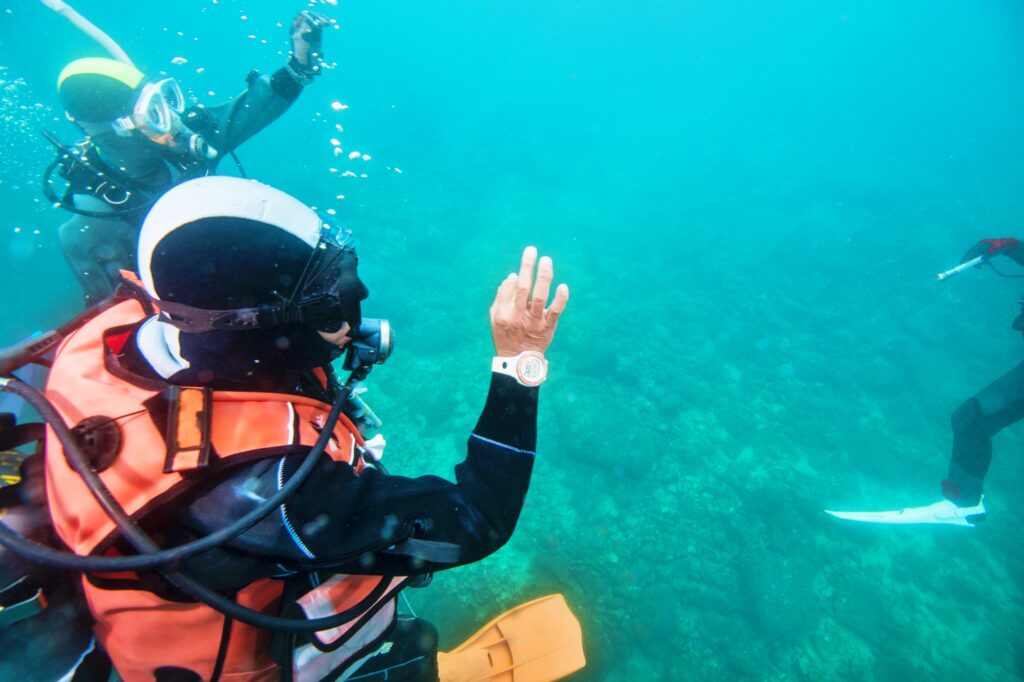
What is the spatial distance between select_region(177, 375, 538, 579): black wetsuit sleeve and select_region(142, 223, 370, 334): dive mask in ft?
1.62

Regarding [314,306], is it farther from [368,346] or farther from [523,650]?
[523,650]

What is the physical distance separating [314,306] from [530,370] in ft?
2.97

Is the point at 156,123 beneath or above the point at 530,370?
above

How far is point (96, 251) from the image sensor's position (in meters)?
4.01

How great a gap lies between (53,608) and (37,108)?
67075 mm

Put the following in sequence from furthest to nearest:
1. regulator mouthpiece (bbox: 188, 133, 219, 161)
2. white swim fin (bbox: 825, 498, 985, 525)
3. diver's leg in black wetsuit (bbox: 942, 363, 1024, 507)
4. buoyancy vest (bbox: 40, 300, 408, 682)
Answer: white swim fin (bbox: 825, 498, 985, 525)
diver's leg in black wetsuit (bbox: 942, 363, 1024, 507)
regulator mouthpiece (bbox: 188, 133, 219, 161)
buoyancy vest (bbox: 40, 300, 408, 682)

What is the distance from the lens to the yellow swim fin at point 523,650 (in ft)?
14.8

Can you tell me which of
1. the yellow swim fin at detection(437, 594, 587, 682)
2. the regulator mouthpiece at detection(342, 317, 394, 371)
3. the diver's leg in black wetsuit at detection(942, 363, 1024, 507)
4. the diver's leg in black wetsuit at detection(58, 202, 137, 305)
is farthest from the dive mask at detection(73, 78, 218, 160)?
the diver's leg in black wetsuit at detection(942, 363, 1024, 507)

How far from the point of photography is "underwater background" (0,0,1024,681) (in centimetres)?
700

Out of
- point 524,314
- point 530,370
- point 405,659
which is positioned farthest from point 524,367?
point 405,659

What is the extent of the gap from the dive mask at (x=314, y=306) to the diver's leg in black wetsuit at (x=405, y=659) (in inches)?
81.6

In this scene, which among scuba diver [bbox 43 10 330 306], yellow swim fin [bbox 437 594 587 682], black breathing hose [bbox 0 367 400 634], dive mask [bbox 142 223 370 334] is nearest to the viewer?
black breathing hose [bbox 0 367 400 634]

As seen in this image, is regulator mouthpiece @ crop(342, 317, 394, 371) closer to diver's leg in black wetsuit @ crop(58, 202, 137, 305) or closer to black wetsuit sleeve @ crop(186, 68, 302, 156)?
diver's leg in black wetsuit @ crop(58, 202, 137, 305)

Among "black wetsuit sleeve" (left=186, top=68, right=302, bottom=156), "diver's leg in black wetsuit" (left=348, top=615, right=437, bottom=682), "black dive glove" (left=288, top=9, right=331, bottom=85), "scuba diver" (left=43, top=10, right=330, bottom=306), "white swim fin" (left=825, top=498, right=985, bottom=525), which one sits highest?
"black dive glove" (left=288, top=9, right=331, bottom=85)
